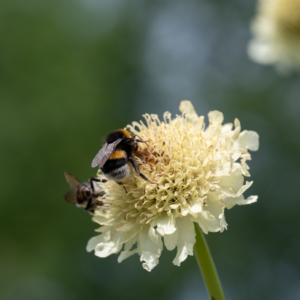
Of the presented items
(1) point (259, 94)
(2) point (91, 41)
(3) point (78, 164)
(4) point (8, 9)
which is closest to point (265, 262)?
(1) point (259, 94)

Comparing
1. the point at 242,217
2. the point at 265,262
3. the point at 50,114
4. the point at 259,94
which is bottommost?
the point at 265,262

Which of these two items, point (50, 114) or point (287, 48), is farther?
point (50, 114)

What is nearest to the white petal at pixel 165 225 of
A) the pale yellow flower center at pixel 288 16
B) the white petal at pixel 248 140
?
the white petal at pixel 248 140

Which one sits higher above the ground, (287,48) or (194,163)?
(287,48)

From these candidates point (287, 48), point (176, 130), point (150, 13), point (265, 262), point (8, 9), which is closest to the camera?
point (176, 130)

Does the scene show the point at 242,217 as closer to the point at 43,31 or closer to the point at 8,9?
the point at 43,31
